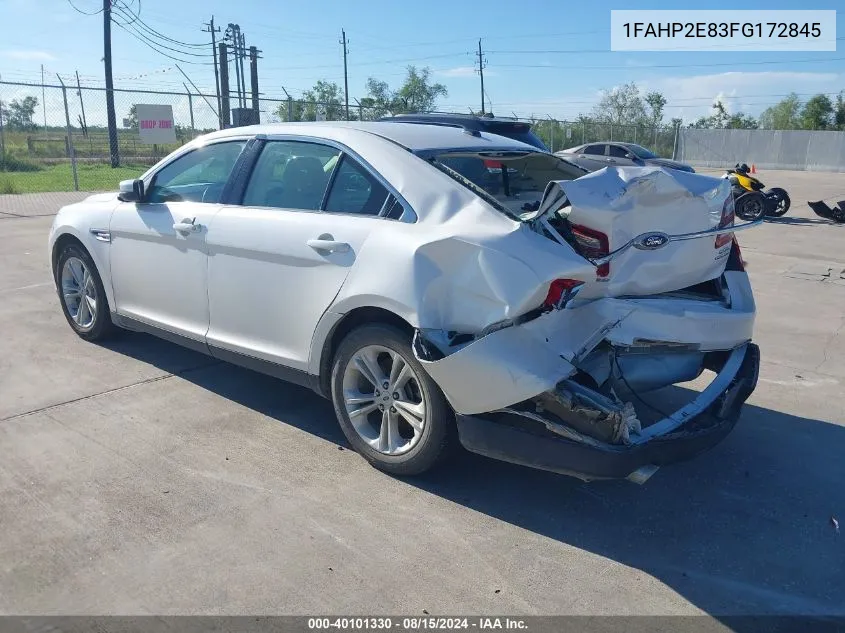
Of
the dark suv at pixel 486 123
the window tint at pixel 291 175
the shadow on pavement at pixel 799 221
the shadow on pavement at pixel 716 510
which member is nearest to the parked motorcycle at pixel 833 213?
the shadow on pavement at pixel 799 221

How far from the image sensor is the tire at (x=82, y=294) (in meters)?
5.42

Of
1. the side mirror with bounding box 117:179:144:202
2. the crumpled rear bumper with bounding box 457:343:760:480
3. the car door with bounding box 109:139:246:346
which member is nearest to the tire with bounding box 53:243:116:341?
the car door with bounding box 109:139:246:346

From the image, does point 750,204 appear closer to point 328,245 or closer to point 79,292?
point 79,292

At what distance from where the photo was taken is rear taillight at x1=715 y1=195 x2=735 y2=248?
12.6 feet

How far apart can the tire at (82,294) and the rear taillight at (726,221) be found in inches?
165

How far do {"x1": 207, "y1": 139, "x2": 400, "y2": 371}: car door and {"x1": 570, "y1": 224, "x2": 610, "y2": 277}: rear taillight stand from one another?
951mm

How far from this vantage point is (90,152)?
3002 cm

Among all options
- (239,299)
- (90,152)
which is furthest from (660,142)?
(239,299)

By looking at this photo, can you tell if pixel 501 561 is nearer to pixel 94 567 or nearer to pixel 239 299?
pixel 94 567

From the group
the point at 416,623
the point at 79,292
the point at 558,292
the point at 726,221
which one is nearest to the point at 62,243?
the point at 79,292

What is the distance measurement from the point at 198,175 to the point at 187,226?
2.14 ft

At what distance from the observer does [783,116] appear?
200ft

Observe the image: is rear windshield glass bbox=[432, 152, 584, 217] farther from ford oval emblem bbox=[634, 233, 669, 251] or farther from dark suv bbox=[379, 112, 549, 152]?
dark suv bbox=[379, 112, 549, 152]

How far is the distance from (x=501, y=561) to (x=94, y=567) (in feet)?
5.42
